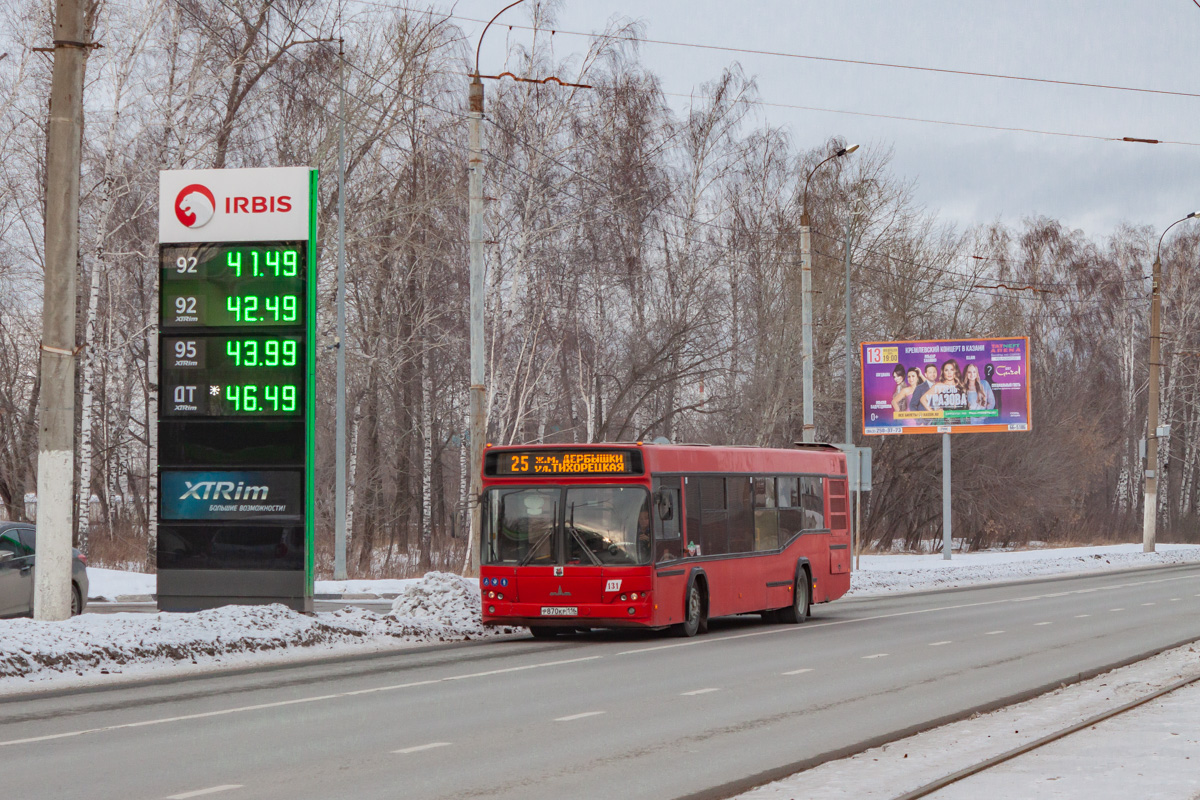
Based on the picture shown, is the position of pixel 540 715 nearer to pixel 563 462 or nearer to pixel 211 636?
pixel 211 636

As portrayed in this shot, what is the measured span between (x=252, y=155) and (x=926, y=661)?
87.5ft

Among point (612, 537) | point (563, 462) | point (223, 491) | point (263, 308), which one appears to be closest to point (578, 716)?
point (612, 537)

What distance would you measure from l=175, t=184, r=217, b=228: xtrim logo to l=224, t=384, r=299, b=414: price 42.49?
7.46 feet

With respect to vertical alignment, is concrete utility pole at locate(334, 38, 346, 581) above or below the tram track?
above

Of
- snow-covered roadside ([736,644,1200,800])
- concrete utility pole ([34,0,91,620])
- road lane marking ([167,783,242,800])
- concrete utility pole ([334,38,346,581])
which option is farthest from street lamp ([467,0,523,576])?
road lane marking ([167,783,242,800])

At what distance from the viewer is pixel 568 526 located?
1889cm

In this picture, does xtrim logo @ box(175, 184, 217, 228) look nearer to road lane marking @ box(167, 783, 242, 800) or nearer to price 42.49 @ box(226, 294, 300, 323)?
price 42.49 @ box(226, 294, 300, 323)

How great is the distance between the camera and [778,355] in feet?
155

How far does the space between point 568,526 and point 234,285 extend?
538 centimetres

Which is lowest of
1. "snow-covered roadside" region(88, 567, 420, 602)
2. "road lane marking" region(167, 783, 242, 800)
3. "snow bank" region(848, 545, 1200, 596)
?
"snow bank" region(848, 545, 1200, 596)

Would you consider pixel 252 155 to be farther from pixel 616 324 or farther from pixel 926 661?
pixel 926 661

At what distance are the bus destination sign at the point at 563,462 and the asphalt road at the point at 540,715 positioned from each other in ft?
7.32

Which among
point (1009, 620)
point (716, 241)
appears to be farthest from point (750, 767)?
point (716, 241)

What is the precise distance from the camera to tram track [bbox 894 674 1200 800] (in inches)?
323
